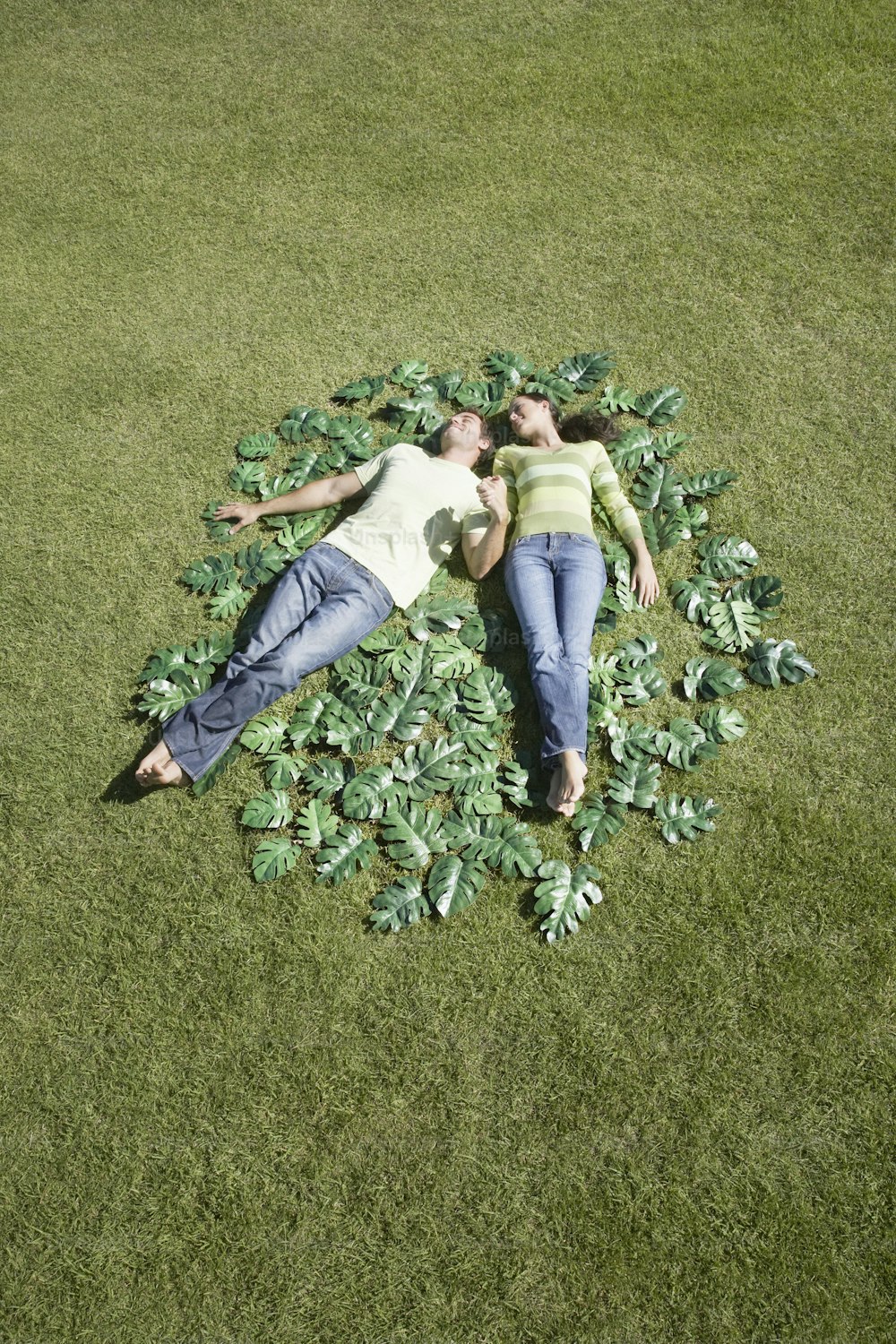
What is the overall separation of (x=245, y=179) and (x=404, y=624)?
5.62 metres

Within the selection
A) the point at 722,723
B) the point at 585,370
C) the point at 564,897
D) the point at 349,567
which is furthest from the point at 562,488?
the point at 564,897

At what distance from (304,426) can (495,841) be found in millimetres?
3357

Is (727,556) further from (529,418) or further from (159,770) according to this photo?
(159,770)

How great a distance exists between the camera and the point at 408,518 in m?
4.93

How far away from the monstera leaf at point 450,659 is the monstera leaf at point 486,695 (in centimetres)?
7

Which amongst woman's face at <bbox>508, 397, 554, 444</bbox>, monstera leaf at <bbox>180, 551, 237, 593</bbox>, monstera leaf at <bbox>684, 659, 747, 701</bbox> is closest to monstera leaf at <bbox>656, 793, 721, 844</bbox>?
monstera leaf at <bbox>684, 659, 747, 701</bbox>

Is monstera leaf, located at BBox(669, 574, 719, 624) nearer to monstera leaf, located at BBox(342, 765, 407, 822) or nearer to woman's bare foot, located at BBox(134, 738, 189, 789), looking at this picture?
monstera leaf, located at BBox(342, 765, 407, 822)

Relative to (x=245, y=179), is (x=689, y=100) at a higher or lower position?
lower

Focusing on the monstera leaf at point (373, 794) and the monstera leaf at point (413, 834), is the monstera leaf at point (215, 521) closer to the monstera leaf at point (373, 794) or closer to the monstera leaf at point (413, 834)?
the monstera leaf at point (373, 794)

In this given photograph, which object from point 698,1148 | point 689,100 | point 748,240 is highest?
point 689,100

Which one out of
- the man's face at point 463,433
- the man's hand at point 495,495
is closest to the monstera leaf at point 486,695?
the man's hand at point 495,495

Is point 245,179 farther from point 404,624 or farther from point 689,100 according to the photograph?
point 404,624

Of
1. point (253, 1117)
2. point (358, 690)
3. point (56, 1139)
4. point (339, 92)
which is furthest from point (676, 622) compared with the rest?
point (339, 92)

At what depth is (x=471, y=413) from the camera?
18.1ft
